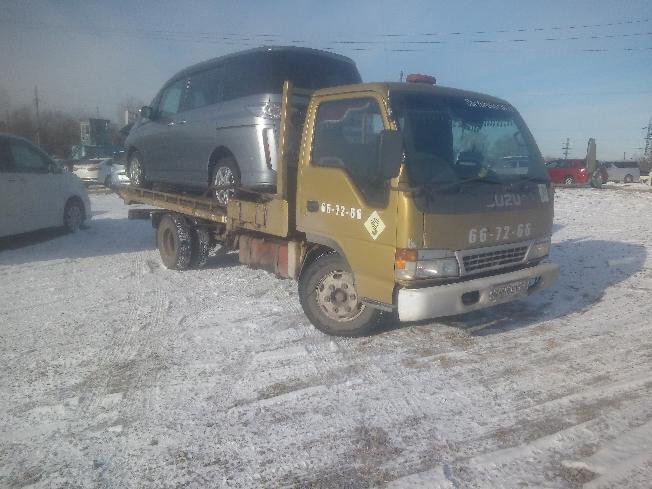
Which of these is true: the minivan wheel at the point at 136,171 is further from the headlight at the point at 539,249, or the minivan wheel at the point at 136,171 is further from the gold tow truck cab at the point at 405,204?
the headlight at the point at 539,249

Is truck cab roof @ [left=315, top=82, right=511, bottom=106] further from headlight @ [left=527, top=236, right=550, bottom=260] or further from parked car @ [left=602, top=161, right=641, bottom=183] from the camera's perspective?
parked car @ [left=602, top=161, right=641, bottom=183]

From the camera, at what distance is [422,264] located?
3637mm

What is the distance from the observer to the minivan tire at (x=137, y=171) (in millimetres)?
8320

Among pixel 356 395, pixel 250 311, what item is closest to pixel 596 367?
pixel 356 395

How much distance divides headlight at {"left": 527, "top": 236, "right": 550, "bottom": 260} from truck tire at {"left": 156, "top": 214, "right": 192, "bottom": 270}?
15.1 feet

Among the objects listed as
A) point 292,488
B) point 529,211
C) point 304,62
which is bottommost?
point 292,488

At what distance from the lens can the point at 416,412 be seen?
3.15 metres

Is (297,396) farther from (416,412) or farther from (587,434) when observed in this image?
(587,434)

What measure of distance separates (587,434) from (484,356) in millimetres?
1200

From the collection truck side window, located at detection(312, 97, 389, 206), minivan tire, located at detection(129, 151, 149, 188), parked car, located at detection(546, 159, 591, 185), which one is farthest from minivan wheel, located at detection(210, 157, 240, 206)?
parked car, located at detection(546, 159, 591, 185)

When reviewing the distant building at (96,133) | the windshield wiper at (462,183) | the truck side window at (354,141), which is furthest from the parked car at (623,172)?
the distant building at (96,133)

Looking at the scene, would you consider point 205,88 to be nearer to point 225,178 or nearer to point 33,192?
point 225,178

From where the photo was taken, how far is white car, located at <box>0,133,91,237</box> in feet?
26.0

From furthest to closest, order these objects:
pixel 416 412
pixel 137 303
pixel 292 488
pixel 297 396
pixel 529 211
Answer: pixel 137 303 → pixel 529 211 → pixel 297 396 → pixel 416 412 → pixel 292 488
